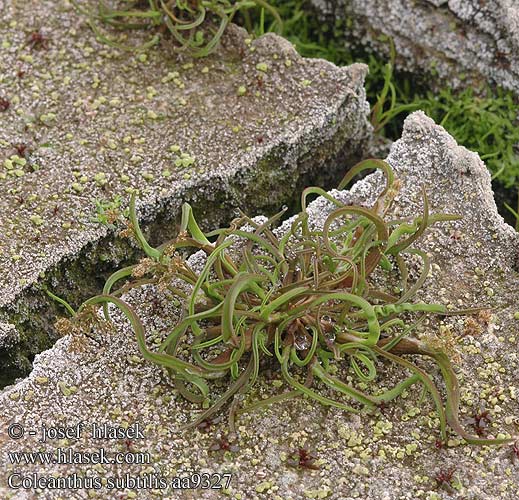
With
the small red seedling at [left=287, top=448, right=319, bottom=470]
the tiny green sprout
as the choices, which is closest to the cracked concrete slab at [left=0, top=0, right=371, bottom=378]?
the tiny green sprout

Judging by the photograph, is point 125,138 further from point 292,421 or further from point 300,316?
point 292,421

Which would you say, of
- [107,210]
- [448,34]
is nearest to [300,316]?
[107,210]

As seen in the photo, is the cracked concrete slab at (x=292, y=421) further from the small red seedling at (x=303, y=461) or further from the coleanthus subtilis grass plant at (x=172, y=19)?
the coleanthus subtilis grass plant at (x=172, y=19)

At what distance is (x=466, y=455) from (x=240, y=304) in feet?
1.84

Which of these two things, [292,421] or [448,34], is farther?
[448,34]

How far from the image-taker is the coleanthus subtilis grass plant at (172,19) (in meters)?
2.78

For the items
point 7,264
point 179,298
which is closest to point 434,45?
point 179,298

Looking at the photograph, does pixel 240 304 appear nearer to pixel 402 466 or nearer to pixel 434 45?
pixel 402 466

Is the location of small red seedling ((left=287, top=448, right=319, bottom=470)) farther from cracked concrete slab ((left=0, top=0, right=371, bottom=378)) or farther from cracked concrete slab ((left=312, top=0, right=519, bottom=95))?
cracked concrete slab ((left=312, top=0, right=519, bottom=95))

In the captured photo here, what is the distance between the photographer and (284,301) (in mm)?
1976

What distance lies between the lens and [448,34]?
2994 millimetres

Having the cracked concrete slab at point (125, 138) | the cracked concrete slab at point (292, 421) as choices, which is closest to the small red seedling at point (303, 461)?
the cracked concrete slab at point (292, 421)

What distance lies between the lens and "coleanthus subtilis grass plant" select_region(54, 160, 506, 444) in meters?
2.00

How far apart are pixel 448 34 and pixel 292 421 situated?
1.47m
